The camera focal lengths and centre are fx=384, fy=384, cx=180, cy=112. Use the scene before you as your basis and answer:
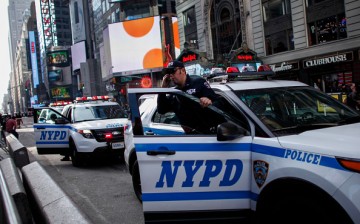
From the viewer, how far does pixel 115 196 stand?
670 centimetres

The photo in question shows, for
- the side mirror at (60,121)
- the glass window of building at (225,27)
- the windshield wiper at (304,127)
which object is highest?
the glass window of building at (225,27)

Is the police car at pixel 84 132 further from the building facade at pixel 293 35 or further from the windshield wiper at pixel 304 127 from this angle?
the building facade at pixel 293 35

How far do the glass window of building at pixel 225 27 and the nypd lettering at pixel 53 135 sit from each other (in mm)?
23056

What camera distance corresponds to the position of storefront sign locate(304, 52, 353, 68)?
73.6ft

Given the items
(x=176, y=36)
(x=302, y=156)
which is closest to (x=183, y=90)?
(x=302, y=156)

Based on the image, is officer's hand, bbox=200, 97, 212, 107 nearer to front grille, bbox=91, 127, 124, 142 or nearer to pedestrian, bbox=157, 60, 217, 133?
pedestrian, bbox=157, 60, 217, 133

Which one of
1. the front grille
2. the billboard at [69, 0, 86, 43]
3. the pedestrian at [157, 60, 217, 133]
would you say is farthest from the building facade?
the billboard at [69, 0, 86, 43]

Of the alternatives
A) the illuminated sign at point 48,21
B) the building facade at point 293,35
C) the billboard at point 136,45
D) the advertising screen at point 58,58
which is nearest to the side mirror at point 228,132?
the building facade at point 293,35

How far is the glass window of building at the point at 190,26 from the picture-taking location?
37406 millimetres

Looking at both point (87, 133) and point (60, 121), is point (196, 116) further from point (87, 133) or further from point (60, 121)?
point (60, 121)

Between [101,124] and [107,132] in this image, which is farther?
[101,124]

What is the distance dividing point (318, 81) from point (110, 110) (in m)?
17.7

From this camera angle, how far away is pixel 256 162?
3512mm

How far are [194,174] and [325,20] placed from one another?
23391 millimetres
